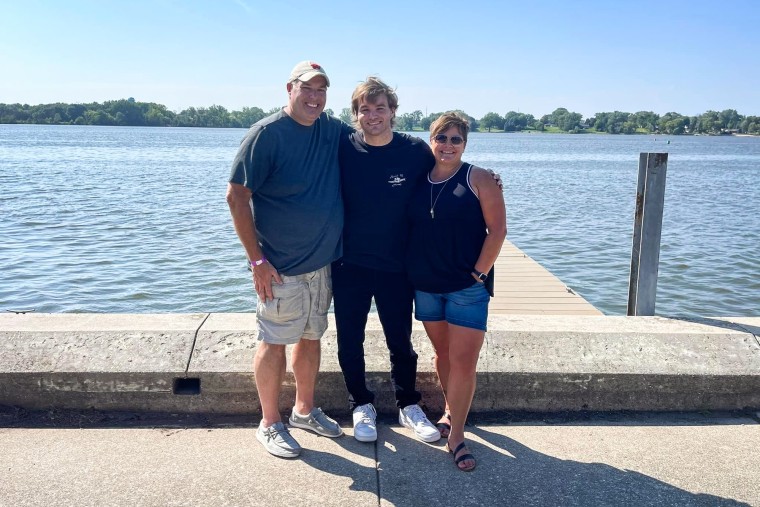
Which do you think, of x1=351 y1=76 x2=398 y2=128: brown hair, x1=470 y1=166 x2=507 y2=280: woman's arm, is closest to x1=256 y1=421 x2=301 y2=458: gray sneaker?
x1=470 y1=166 x2=507 y2=280: woman's arm

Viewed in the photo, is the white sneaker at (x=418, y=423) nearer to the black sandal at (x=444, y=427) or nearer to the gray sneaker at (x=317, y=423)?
the black sandal at (x=444, y=427)

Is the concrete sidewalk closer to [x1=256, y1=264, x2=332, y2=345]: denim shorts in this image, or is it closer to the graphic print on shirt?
[x1=256, y1=264, x2=332, y2=345]: denim shorts

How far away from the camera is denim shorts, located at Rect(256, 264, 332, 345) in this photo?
3.52 meters

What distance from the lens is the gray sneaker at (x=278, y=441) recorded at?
10.9ft

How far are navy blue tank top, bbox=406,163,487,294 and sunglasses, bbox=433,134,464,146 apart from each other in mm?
131

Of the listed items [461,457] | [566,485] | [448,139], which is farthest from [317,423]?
[448,139]

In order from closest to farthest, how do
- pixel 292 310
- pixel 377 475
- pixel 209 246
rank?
pixel 377 475
pixel 292 310
pixel 209 246

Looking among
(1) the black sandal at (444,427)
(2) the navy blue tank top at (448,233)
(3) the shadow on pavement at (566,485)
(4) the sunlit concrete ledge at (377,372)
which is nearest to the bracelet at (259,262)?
(4) the sunlit concrete ledge at (377,372)

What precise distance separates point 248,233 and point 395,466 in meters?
1.38

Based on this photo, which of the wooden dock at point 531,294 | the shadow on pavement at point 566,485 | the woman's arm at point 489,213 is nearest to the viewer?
the shadow on pavement at point 566,485

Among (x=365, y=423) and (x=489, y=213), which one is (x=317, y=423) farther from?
(x=489, y=213)

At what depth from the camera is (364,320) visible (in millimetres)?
3705

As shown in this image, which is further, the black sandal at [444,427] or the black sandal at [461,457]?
the black sandal at [444,427]

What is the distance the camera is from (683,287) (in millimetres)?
11531
